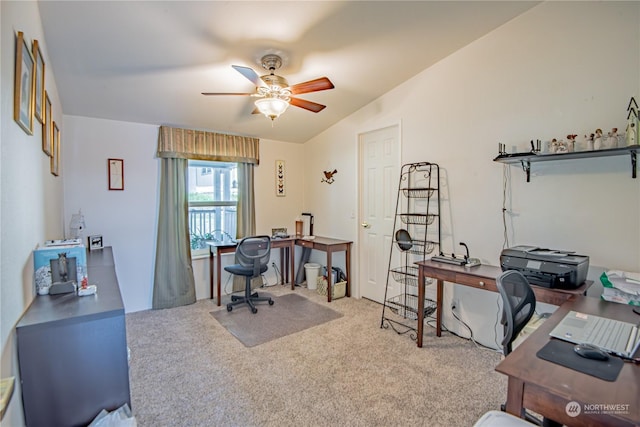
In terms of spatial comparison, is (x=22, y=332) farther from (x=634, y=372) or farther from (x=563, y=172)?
(x=563, y=172)

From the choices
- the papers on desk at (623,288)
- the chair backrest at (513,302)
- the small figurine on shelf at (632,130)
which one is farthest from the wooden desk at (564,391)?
the small figurine on shelf at (632,130)

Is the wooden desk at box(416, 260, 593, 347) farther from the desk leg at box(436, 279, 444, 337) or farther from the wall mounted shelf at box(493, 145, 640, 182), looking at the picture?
the wall mounted shelf at box(493, 145, 640, 182)

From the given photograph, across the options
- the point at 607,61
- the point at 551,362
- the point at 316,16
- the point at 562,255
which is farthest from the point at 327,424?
the point at 607,61

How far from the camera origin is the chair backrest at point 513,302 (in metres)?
1.57

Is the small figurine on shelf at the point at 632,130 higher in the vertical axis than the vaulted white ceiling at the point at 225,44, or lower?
lower

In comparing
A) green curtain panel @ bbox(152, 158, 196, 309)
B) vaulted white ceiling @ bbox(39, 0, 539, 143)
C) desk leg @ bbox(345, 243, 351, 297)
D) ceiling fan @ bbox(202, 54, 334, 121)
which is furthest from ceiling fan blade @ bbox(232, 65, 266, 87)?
desk leg @ bbox(345, 243, 351, 297)

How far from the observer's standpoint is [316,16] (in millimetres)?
2203

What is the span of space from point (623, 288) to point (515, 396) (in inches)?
51.3

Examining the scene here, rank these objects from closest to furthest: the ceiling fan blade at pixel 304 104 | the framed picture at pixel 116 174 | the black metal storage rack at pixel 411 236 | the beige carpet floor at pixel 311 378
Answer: the beige carpet floor at pixel 311 378
the ceiling fan blade at pixel 304 104
the black metal storage rack at pixel 411 236
the framed picture at pixel 116 174

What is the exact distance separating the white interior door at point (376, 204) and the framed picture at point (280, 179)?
1410mm

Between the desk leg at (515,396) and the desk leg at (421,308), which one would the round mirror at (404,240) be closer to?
the desk leg at (421,308)

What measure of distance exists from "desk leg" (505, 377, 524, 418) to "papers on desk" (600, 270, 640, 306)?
1.27m

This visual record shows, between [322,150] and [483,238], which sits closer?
[483,238]

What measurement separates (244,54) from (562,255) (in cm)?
281
